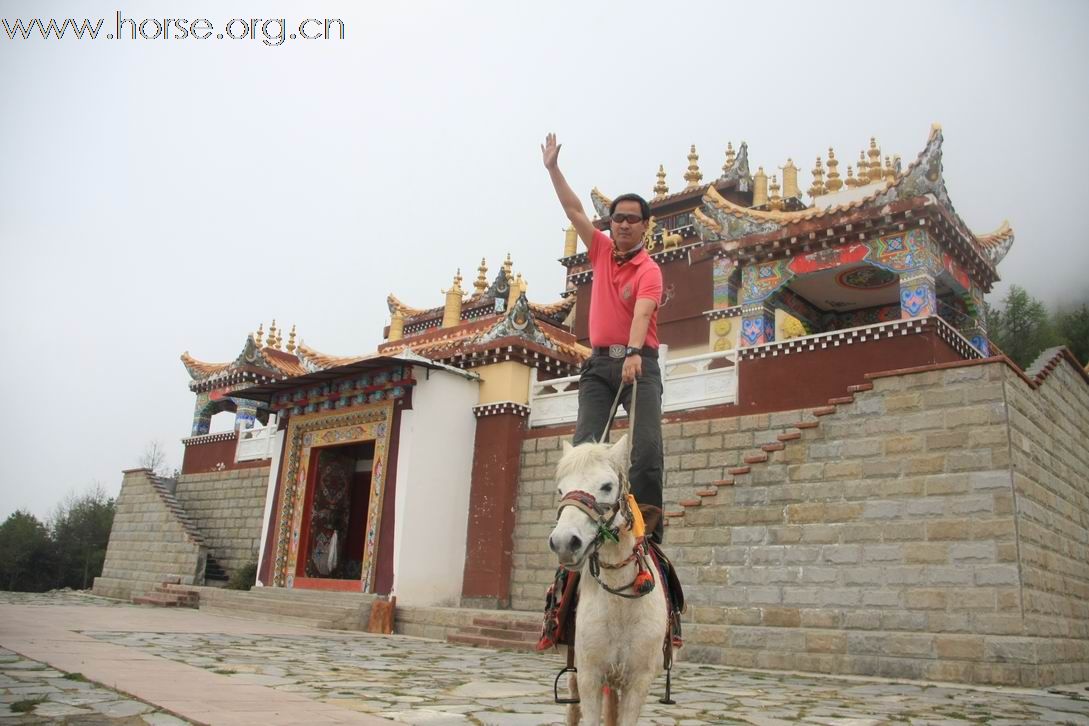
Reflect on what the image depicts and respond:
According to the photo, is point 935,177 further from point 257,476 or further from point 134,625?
point 257,476

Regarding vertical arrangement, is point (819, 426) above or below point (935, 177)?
below

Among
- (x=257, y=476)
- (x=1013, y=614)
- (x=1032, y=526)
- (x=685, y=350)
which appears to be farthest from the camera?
(x=685, y=350)

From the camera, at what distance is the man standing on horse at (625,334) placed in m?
3.85

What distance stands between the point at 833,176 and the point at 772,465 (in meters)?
7.72

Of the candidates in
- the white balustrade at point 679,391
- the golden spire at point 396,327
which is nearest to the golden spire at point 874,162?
the white balustrade at point 679,391

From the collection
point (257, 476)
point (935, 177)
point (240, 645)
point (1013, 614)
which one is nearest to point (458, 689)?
point (240, 645)

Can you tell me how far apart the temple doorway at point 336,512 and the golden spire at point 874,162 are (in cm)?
982

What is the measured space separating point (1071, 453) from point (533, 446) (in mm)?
7454

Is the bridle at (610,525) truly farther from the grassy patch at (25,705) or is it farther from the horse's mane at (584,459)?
the grassy patch at (25,705)

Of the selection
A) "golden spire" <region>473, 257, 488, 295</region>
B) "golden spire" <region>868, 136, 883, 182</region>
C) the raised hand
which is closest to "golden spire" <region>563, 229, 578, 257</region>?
"golden spire" <region>473, 257, 488, 295</region>

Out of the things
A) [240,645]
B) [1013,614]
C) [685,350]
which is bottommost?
[240,645]

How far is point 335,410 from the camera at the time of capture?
15062mm

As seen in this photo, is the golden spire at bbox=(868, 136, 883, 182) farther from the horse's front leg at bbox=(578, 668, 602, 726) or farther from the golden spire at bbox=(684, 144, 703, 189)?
the horse's front leg at bbox=(578, 668, 602, 726)

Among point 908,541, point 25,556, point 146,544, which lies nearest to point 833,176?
point 908,541
